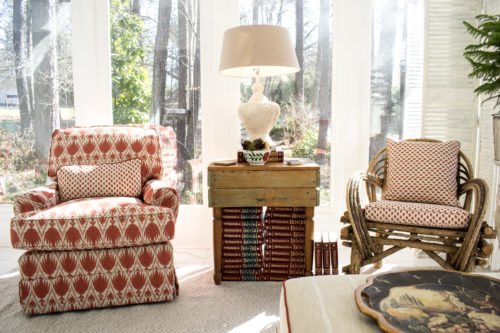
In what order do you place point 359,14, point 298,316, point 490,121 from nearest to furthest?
point 298,316, point 490,121, point 359,14

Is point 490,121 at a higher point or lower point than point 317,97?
lower

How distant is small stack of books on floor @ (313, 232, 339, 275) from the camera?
2.27m

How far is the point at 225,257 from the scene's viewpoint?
2328 millimetres

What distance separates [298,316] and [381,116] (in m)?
2.16

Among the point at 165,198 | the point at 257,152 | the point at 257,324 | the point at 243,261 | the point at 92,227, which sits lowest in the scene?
the point at 257,324

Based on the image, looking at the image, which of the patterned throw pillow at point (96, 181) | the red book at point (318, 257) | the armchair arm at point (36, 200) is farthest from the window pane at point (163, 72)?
the red book at point (318, 257)

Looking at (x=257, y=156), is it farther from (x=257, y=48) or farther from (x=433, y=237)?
(x=433, y=237)

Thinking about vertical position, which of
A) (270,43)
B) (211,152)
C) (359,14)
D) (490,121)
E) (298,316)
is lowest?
(298,316)

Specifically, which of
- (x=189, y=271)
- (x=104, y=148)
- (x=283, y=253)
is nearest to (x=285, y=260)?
(x=283, y=253)

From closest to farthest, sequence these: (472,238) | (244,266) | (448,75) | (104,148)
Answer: (472,238), (244,266), (104,148), (448,75)

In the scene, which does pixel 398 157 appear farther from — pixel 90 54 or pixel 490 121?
pixel 90 54

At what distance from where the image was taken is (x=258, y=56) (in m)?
2.21

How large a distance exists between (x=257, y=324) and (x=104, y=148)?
1.40 meters

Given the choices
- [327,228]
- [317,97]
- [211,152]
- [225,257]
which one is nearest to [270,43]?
[317,97]
